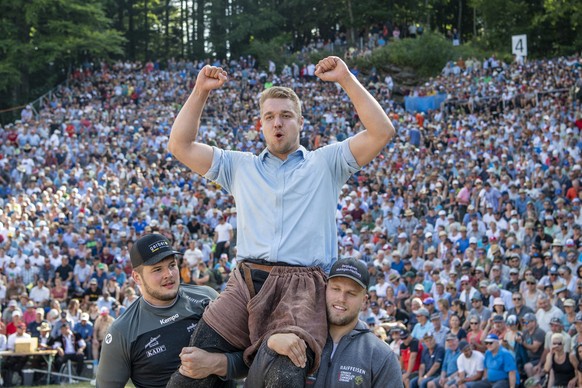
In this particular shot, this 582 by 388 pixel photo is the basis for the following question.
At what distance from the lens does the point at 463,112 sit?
26344 mm

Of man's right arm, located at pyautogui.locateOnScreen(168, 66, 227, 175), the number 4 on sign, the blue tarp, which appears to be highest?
the number 4 on sign

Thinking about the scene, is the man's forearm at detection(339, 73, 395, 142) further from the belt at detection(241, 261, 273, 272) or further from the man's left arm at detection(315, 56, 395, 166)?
the belt at detection(241, 261, 273, 272)

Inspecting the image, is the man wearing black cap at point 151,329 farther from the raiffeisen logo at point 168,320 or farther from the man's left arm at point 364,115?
the man's left arm at point 364,115

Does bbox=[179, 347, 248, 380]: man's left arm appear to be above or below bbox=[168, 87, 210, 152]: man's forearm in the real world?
below

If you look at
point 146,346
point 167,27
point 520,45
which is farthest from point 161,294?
point 167,27

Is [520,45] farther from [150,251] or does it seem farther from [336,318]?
[336,318]

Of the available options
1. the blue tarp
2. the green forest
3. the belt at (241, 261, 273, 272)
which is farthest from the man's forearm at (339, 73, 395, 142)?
the green forest

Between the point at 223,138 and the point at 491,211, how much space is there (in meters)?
12.8

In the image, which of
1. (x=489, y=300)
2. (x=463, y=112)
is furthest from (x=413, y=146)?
(x=489, y=300)

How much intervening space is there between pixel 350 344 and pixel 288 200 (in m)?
0.78

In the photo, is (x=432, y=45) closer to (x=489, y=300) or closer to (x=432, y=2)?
(x=432, y=2)

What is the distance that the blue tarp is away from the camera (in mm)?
29641

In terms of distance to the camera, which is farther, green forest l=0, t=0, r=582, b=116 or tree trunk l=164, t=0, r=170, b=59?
tree trunk l=164, t=0, r=170, b=59


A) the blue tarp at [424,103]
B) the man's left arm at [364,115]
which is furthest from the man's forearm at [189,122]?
the blue tarp at [424,103]
